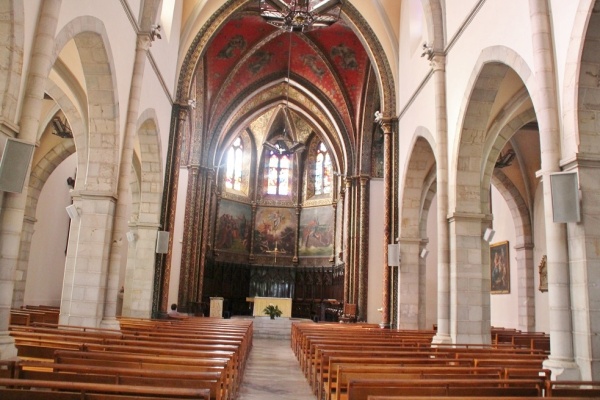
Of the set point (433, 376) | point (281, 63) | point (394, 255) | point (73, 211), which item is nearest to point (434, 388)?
point (433, 376)

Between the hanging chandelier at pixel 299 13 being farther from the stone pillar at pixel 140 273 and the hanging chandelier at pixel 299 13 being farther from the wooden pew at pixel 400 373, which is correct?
the wooden pew at pixel 400 373

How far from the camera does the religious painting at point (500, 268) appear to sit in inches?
715

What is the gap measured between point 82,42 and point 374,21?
964 cm

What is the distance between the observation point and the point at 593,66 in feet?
22.2

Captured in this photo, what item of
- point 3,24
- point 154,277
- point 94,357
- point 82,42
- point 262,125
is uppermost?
point 262,125

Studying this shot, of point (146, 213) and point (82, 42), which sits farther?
point (146, 213)

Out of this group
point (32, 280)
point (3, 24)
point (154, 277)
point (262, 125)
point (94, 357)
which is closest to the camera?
point (94, 357)

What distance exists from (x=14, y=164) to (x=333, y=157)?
22.0m

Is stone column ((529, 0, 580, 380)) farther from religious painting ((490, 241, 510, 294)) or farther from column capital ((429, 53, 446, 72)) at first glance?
religious painting ((490, 241, 510, 294))

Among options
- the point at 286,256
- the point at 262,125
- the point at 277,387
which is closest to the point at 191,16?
the point at 277,387

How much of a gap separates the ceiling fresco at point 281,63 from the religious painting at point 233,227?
23.9 ft

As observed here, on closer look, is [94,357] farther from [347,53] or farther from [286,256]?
[286,256]

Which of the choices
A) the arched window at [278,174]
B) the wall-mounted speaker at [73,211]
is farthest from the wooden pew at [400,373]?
the arched window at [278,174]

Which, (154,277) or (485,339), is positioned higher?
(154,277)
